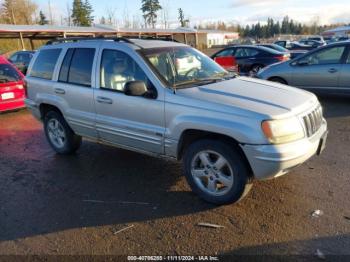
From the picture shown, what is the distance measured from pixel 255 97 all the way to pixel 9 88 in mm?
7399

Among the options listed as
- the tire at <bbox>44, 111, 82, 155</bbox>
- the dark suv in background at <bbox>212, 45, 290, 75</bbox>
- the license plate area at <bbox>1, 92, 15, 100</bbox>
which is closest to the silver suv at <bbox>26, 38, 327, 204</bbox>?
the tire at <bbox>44, 111, 82, 155</bbox>

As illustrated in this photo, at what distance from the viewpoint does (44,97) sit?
583 cm

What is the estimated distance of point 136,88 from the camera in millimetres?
4141

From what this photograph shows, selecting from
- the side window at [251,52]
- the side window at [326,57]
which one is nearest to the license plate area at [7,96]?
the side window at [326,57]

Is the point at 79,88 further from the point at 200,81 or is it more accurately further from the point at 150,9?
the point at 150,9

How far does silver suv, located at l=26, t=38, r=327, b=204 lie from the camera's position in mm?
3600

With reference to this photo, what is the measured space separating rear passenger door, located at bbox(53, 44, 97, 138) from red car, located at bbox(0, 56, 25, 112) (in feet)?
14.0

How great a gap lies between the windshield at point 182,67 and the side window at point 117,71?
0.71ft

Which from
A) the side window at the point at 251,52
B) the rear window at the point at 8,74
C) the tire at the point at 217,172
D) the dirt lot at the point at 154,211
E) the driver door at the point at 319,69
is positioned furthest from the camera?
the side window at the point at 251,52

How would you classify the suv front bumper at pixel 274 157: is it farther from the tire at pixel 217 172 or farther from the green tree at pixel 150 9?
the green tree at pixel 150 9

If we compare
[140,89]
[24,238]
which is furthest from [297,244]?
[24,238]

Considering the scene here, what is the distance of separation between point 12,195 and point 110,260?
215cm

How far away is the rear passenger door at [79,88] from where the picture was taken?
5.07m

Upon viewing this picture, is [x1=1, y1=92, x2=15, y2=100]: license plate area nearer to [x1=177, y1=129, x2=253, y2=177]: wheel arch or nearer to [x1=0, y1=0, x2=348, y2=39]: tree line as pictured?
[x1=177, y1=129, x2=253, y2=177]: wheel arch
